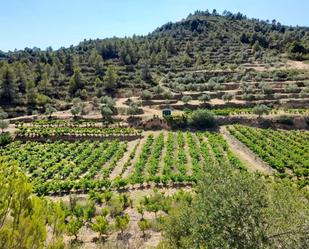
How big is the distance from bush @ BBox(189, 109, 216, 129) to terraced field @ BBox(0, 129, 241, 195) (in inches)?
142

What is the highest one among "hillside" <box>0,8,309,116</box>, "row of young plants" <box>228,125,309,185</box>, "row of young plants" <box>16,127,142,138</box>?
"hillside" <box>0,8,309,116</box>

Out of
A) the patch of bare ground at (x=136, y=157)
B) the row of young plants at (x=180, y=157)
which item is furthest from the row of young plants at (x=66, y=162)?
the row of young plants at (x=180, y=157)

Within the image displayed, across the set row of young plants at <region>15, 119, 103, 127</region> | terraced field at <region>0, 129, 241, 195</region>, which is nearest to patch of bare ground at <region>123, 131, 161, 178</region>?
terraced field at <region>0, 129, 241, 195</region>

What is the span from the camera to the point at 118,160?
46719mm

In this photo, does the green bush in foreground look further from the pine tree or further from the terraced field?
the pine tree

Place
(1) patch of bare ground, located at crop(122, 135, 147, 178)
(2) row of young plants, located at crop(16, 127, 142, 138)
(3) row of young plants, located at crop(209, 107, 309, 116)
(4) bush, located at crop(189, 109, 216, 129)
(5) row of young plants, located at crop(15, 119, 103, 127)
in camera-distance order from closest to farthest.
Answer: (1) patch of bare ground, located at crop(122, 135, 147, 178) < (2) row of young plants, located at crop(16, 127, 142, 138) < (4) bush, located at crop(189, 109, 216, 129) < (5) row of young plants, located at crop(15, 119, 103, 127) < (3) row of young plants, located at crop(209, 107, 309, 116)

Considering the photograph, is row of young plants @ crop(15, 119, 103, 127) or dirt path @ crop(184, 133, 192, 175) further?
row of young plants @ crop(15, 119, 103, 127)

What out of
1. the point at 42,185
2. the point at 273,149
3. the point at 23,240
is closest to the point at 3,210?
the point at 23,240

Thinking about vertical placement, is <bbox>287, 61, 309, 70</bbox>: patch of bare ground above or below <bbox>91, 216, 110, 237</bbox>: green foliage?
above

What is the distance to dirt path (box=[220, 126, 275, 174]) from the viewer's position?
4231cm

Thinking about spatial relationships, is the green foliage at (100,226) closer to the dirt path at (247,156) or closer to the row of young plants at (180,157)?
the row of young plants at (180,157)

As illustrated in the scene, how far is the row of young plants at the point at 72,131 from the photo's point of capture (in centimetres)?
5994

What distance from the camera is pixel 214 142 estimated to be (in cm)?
5244

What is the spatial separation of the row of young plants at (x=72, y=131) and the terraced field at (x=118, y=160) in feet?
7.61
